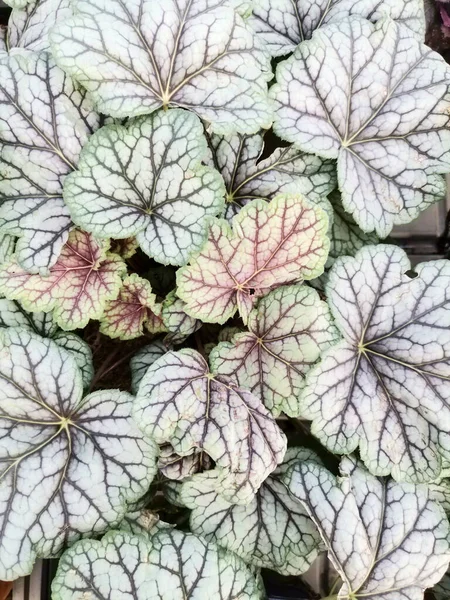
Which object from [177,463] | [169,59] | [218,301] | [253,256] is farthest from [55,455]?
[169,59]

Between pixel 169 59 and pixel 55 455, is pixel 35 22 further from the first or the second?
pixel 55 455

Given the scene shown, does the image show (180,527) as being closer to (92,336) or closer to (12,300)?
(92,336)

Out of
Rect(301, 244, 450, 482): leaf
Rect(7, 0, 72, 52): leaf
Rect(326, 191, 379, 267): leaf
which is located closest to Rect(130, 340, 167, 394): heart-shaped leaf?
Rect(301, 244, 450, 482): leaf

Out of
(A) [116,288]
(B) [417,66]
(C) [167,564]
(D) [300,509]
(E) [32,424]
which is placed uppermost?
(B) [417,66]

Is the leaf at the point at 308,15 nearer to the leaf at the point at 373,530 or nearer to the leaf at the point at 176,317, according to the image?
the leaf at the point at 176,317

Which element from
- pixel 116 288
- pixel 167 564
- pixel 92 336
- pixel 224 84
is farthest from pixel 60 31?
pixel 167 564
